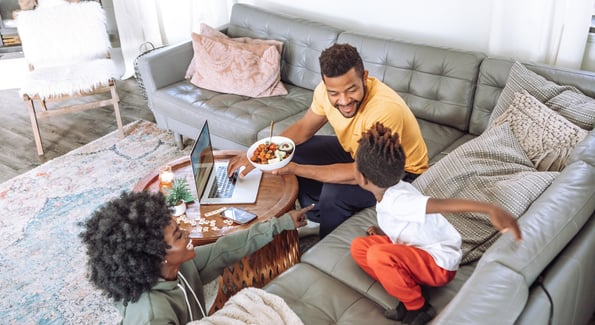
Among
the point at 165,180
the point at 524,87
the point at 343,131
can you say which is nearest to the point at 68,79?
the point at 165,180

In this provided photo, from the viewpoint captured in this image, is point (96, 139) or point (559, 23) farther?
point (96, 139)

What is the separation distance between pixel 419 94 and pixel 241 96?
3.66 feet

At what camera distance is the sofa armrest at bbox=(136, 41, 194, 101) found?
11.4 ft

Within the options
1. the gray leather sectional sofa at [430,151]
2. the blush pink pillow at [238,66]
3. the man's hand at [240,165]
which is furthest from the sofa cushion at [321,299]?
the blush pink pillow at [238,66]

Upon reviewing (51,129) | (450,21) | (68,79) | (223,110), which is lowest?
(51,129)

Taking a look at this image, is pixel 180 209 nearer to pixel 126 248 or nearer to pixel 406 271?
pixel 126 248

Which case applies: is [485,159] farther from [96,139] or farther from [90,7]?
[90,7]

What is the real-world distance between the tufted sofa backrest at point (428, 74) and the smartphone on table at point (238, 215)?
1275 mm

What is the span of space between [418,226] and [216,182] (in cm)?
106

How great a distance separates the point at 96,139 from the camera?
3848mm

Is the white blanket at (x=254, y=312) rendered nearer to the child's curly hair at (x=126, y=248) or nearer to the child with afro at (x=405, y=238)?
the child's curly hair at (x=126, y=248)

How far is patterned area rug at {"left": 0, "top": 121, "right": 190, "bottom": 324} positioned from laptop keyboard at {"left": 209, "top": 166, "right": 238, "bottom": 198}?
2.27 ft

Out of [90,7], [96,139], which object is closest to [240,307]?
[96,139]

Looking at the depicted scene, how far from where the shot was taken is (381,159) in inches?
68.2
